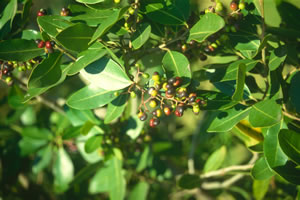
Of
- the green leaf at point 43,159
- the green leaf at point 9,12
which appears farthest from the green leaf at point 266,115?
the green leaf at point 43,159

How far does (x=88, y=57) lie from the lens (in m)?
1.11

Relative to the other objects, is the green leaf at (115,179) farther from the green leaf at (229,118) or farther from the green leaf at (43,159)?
the green leaf at (229,118)

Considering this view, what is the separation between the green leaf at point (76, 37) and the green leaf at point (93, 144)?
0.68m

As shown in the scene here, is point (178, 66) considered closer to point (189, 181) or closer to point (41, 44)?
point (41, 44)

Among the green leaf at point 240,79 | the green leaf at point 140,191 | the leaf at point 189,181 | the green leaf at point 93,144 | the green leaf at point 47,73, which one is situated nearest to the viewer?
the green leaf at point 240,79

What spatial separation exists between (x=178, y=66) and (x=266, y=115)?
0.41m

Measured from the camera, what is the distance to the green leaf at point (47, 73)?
45.4 inches

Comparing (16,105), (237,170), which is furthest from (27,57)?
(237,170)

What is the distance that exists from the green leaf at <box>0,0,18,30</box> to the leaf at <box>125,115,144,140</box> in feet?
2.72

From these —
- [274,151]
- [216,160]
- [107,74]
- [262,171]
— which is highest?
[107,74]

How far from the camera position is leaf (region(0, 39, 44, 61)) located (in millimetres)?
1220

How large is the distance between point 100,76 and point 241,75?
53 cm

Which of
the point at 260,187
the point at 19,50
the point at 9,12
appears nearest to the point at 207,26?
the point at 19,50

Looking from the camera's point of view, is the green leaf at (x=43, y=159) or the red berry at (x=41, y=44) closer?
the red berry at (x=41, y=44)
